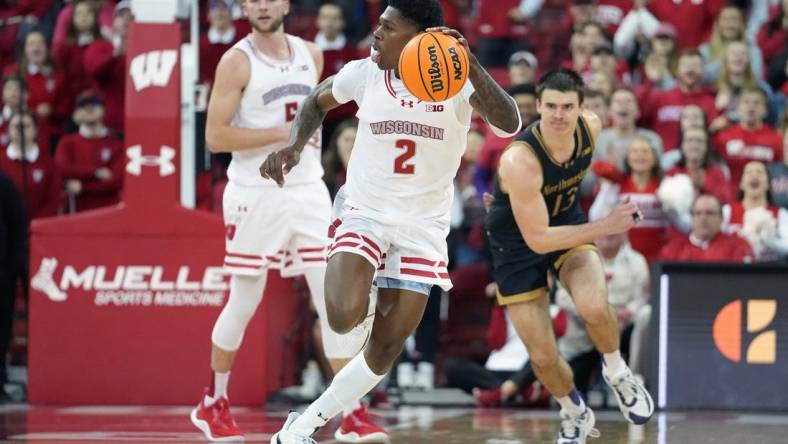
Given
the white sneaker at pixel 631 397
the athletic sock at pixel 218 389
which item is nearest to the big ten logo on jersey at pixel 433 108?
the white sneaker at pixel 631 397

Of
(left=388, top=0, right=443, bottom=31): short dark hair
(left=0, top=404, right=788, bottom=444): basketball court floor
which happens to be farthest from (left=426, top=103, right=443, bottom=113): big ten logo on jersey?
(left=0, top=404, right=788, bottom=444): basketball court floor

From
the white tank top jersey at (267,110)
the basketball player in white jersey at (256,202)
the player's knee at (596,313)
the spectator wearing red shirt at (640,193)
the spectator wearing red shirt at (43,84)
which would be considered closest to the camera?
the player's knee at (596,313)

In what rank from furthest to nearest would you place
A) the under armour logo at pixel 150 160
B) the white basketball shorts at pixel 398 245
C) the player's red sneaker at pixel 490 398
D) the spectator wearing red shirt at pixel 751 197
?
the spectator wearing red shirt at pixel 751 197
the player's red sneaker at pixel 490 398
the under armour logo at pixel 150 160
the white basketball shorts at pixel 398 245

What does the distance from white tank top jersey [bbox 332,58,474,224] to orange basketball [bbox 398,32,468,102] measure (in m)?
0.50

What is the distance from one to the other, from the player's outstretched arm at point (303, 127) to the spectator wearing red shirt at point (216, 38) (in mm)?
6377

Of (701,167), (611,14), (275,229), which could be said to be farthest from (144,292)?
(611,14)

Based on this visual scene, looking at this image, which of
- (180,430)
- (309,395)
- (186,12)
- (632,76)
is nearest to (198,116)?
(186,12)

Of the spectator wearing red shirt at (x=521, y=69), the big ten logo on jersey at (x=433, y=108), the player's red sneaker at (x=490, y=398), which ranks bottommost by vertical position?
the player's red sneaker at (x=490, y=398)

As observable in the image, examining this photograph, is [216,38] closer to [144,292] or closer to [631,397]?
[144,292]

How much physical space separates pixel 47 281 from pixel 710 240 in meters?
5.16

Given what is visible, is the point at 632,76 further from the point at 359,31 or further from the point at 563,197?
the point at 563,197

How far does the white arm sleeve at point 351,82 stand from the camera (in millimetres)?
7227

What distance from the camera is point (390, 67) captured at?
7.04 metres

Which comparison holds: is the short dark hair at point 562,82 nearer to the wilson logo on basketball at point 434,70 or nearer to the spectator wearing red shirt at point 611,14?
the wilson logo on basketball at point 434,70
